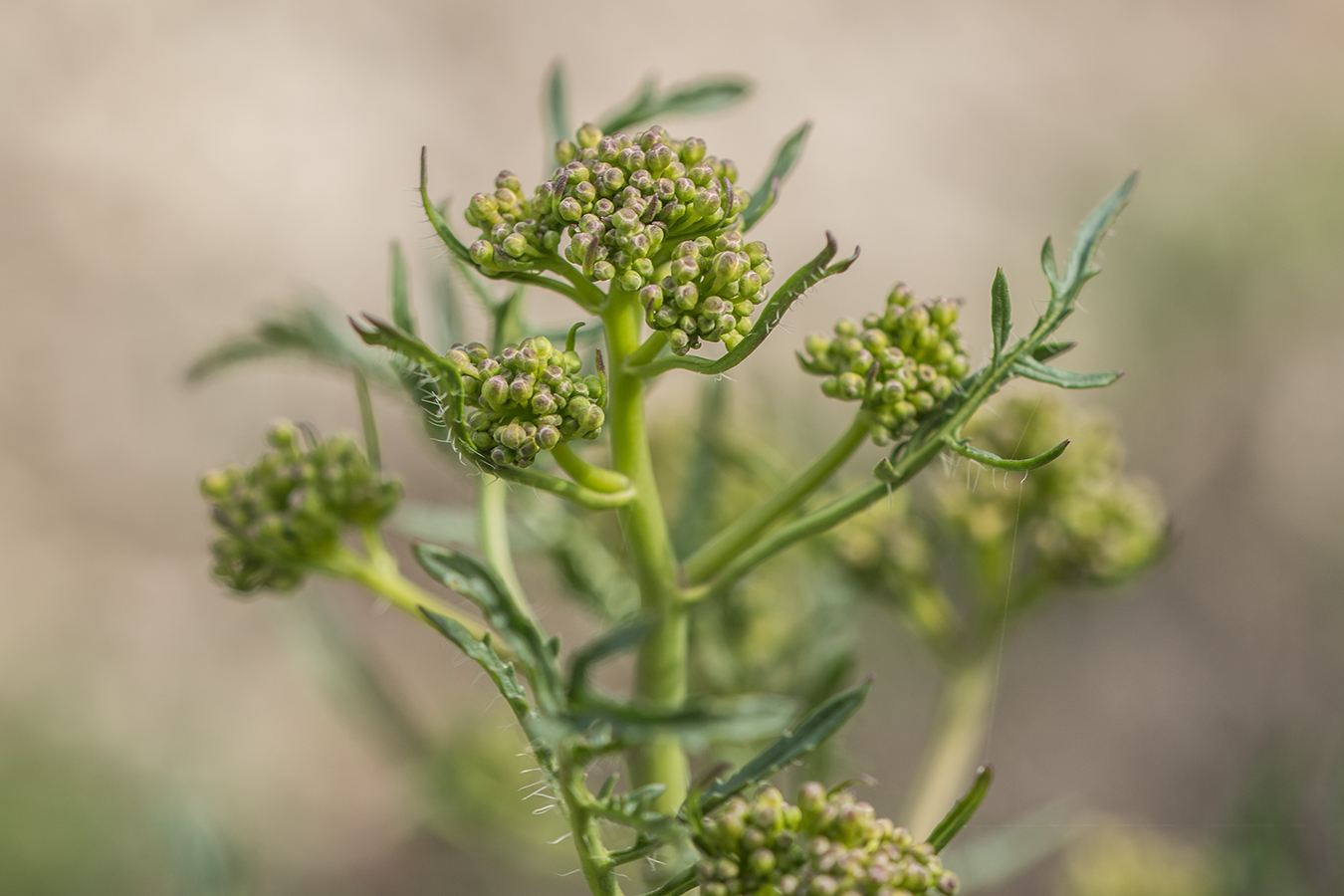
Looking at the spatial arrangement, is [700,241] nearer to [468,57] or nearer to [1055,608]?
[1055,608]

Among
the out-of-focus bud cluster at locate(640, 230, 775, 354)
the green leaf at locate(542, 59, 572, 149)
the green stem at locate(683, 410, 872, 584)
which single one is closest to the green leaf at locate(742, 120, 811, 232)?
the out-of-focus bud cluster at locate(640, 230, 775, 354)

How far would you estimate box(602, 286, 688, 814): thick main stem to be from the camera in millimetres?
1071

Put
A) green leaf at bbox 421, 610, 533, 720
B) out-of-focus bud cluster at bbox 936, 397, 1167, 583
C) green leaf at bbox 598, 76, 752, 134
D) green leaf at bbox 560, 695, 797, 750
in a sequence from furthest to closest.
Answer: out-of-focus bud cluster at bbox 936, 397, 1167, 583, green leaf at bbox 598, 76, 752, 134, green leaf at bbox 421, 610, 533, 720, green leaf at bbox 560, 695, 797, 750

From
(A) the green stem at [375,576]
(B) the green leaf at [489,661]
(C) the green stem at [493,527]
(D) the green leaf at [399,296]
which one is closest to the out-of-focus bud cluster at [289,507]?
(A) the green stem at [375,576]

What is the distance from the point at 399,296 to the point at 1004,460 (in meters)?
0.73

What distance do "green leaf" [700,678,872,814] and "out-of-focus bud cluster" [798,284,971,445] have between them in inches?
11.2

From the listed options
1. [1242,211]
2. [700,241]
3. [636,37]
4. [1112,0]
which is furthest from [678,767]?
[1112,0]

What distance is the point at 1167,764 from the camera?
4.51m

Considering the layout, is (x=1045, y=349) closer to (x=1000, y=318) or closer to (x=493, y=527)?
(x=1000, y=318)

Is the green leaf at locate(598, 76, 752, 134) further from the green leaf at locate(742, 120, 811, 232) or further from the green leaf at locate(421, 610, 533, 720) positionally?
the green leaf at locate(421, 610, 533, 720)

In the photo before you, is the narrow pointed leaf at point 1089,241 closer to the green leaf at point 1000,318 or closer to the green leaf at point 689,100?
the green leaf at point 1000,318

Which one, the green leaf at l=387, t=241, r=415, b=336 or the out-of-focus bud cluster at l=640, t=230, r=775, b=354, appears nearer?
the out-of-focus bud cluster at l=640, t=230, r=775, b=354

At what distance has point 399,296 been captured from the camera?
1227mm

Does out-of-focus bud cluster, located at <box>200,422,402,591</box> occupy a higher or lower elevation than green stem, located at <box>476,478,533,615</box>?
higher
